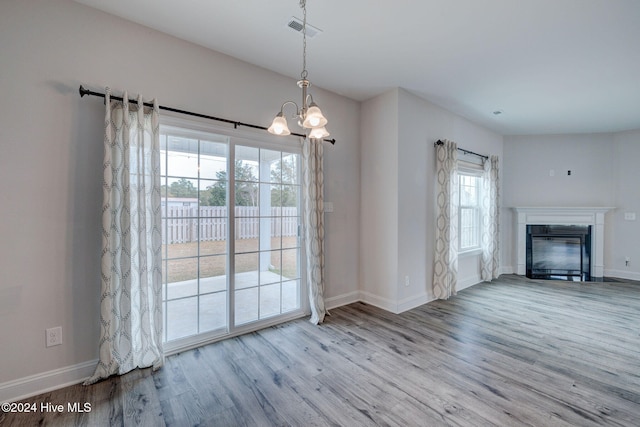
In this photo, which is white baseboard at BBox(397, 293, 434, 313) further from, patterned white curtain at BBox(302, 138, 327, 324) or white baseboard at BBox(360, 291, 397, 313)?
patterned white curtain at BBox(302, 138, 327, 324)

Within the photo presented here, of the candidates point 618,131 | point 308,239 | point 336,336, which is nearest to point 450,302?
point 336,336

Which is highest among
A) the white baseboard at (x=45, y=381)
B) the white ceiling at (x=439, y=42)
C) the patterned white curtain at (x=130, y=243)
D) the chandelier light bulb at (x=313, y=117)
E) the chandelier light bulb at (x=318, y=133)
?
the white ceiling at (x=439, y=42)

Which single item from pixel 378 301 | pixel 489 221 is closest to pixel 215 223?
pixel 378 301

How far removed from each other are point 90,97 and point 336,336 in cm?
318

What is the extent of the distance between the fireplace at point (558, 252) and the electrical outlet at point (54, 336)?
7260 mm

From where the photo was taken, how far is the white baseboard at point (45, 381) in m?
1.98

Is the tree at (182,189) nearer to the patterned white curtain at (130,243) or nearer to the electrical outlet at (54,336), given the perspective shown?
the patterned white curtain at (130,243)

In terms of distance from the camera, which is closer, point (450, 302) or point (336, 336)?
point (336, 336)

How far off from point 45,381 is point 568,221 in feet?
Answer: 26.6

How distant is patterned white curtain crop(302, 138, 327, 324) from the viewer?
3404 millimetres

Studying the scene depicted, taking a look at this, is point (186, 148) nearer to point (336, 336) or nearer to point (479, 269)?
point (336, 336)

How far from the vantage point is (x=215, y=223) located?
2934mm

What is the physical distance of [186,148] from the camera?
281 cm

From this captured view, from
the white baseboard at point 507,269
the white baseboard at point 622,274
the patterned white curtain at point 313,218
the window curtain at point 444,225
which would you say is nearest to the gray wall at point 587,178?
the white baseboard at point 622,274
